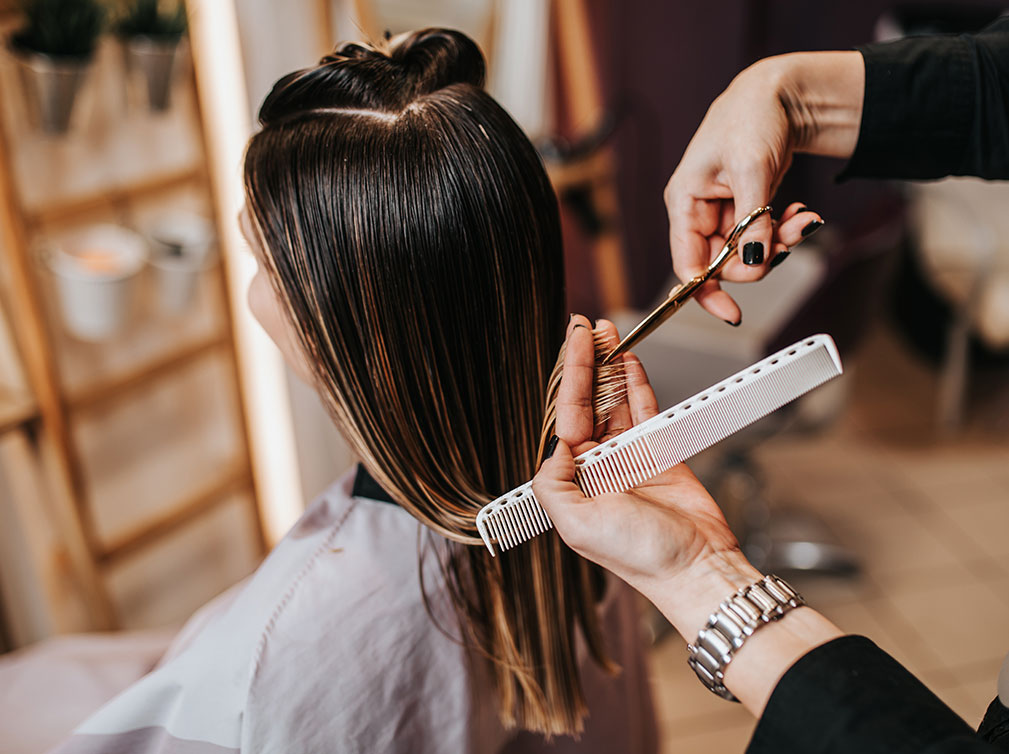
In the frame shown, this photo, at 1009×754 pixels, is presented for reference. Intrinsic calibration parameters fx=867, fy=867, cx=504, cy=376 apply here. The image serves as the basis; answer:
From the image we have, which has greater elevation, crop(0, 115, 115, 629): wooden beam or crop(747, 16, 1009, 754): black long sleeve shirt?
crop(747, 16, 1009, 754): black long sleeve shirt

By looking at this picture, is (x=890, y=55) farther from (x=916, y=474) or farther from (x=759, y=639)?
(x=916, y=474)

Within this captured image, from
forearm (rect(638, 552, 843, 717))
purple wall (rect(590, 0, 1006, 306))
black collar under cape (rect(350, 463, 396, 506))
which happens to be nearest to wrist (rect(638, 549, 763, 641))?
forearm (rect(638, 552, 843, 717))

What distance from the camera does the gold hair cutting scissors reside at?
619 mm

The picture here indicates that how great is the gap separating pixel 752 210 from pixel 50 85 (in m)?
1.14

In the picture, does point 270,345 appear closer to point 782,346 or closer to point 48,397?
point 48,397

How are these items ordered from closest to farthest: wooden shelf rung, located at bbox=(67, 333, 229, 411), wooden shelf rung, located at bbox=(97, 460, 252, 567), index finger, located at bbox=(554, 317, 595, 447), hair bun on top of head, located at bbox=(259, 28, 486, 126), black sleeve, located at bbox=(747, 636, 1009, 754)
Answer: black sleeve, located at bbox=(747, 636, 1009, 754)
index finger, located at bbox=(554, 317, 595, 447)
hair bun on top of head, located at bbox=(259, 28, 486, 126)
wooden shelf rung, located at bbox=(67, 333, 229, 411)
wooden shelf rung, located at bbox=(97, 460, 252, 567)

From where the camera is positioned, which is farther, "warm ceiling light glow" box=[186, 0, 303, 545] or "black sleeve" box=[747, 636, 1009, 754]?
"warm ceiling light glow" box=[186, 0, 303, 545]

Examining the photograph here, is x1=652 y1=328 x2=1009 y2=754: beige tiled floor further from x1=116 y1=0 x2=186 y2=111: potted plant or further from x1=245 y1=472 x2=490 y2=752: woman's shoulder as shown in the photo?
x1=116 y1=0 x2=186 y2=111: potted plant

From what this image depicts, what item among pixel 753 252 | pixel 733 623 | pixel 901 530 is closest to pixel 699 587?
pixel 733 623

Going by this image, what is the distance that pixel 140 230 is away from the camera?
1.63 meters

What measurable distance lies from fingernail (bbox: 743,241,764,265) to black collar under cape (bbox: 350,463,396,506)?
41cm

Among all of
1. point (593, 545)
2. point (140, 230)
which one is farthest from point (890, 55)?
point (140, 230)

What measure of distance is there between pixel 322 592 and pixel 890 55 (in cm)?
72

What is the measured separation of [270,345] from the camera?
1801 mm
